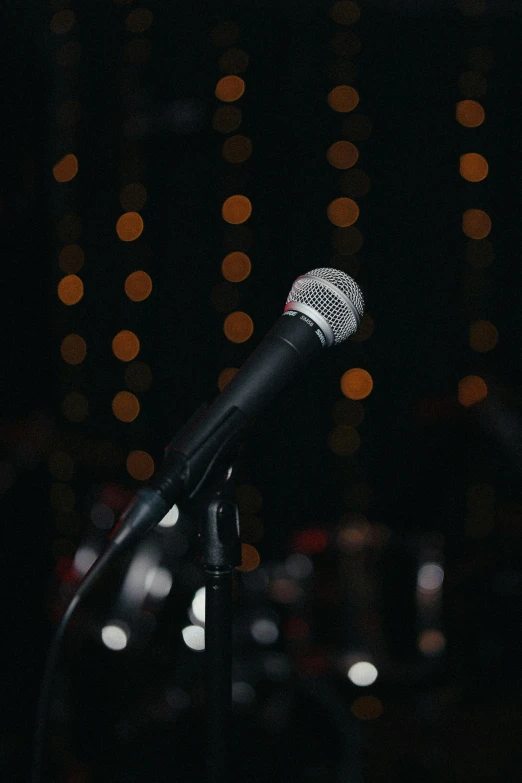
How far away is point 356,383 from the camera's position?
11.2 ft

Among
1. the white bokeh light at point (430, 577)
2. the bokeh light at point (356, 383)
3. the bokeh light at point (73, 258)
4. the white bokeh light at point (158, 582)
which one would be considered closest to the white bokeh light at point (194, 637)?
the white bokeh light at point (158, 582)

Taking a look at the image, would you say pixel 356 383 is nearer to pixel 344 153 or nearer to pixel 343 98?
pixel 344 153

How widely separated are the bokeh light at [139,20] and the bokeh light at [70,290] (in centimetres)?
109

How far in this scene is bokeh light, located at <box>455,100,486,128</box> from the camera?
10.7ft

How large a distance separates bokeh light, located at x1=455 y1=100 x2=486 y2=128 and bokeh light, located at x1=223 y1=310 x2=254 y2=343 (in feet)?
4.07

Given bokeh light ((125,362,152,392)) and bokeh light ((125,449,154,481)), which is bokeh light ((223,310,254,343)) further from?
bokeh light ((125,449,154,481))

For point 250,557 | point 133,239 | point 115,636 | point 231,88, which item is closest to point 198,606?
point 115,636

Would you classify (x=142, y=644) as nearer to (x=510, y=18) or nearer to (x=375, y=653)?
(x=375, y=653)

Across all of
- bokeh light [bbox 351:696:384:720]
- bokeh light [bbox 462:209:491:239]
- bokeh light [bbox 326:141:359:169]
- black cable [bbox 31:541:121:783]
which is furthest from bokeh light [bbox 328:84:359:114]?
black cable [bbox 31:541:121:783]

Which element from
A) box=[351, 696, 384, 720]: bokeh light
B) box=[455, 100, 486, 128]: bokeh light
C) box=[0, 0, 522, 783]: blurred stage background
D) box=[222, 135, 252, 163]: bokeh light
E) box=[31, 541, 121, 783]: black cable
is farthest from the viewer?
box=[222, 135, 252, 163]: bokeh light

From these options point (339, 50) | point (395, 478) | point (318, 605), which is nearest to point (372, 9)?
point (339, 50)

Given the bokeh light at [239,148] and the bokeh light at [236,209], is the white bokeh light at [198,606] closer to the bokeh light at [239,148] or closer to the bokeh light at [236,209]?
the bokeh light at [236,209]

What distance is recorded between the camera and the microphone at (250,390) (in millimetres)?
827

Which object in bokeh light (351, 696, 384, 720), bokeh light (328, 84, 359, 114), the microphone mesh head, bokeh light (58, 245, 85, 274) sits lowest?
bokeh light (351, 696, 384, 720)
